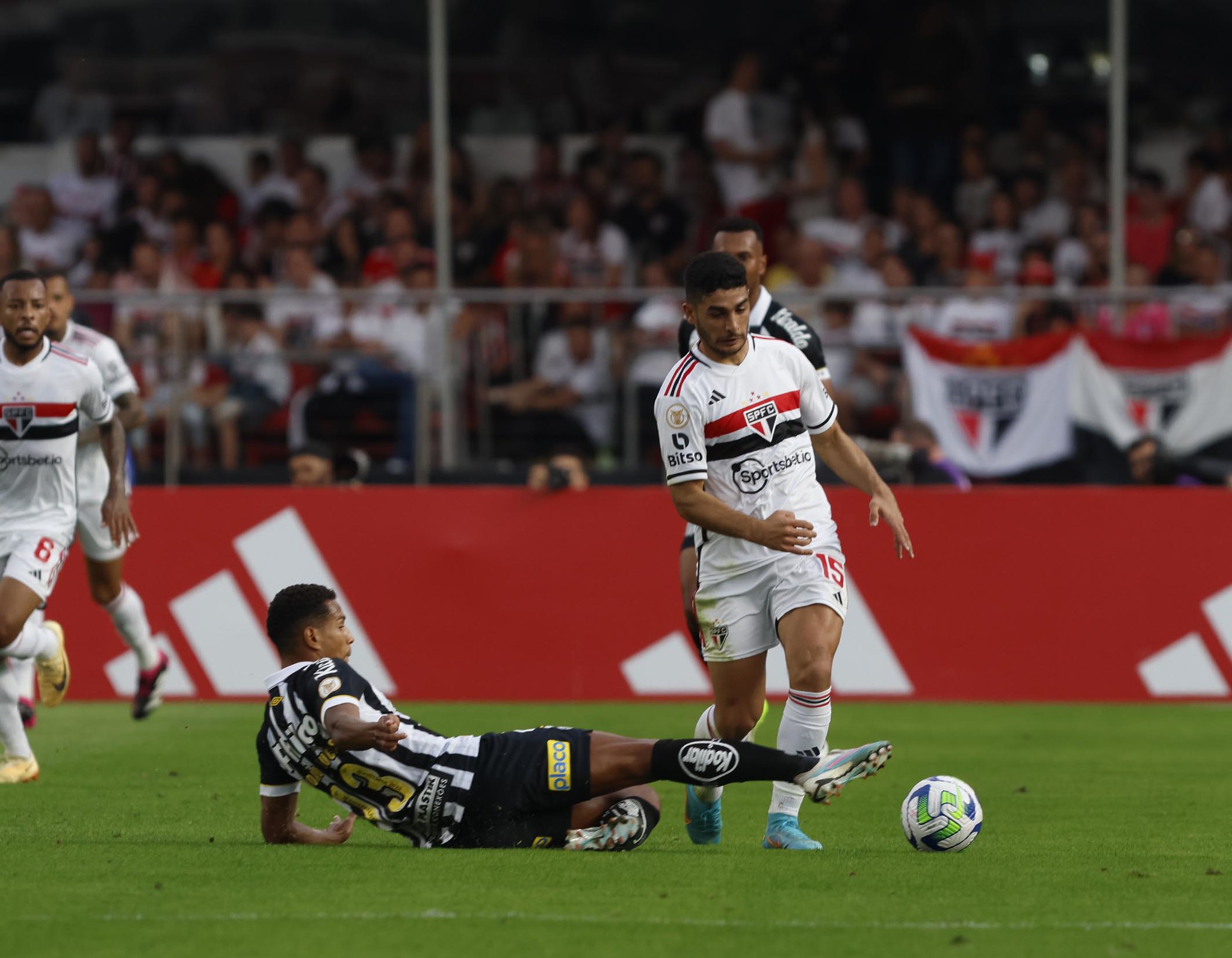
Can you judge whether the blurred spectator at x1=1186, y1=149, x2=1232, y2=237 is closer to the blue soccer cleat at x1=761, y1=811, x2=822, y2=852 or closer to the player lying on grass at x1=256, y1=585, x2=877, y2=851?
the blue soccer cleat at x1=761, y1=811, x2=822, y2=852

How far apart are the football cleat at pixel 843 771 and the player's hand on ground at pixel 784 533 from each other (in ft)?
2.61

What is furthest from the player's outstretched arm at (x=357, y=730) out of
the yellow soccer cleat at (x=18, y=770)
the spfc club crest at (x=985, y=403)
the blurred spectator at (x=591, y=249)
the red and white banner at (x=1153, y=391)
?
the blurred spectator at (x=591, y=249)

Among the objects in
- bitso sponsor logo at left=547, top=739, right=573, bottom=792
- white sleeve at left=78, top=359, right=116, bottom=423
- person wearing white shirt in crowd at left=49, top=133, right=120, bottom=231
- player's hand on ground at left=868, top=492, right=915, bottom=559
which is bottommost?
bitso sponsor logo at left=547, top=739, right=573, bottom=792

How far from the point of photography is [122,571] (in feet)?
43.1

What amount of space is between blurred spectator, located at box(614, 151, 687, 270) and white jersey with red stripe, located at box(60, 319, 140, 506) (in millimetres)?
6786

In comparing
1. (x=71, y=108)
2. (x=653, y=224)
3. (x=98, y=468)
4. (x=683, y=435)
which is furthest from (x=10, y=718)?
(x=71, y=108)

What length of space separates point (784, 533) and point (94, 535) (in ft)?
17.6

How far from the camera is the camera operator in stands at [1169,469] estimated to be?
1402 cm

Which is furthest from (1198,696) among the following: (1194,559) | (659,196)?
(659,196)

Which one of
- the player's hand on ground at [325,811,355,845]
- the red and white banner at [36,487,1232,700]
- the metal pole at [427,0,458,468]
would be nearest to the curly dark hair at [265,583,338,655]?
the player's hand on ground at [325,811,355,845]

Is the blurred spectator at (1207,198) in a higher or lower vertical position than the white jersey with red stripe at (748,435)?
higher

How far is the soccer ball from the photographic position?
22.3ft

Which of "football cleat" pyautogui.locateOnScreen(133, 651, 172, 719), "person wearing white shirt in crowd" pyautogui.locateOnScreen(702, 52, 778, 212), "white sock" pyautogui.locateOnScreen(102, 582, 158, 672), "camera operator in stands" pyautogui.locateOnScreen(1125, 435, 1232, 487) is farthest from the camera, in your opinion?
"person wearing white shirt in crowd" pyautogui.locateOnScreen(702, 52, 778, 212)

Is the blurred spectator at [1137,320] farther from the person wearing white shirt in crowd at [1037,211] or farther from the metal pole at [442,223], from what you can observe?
the metal pole at [442,223]
